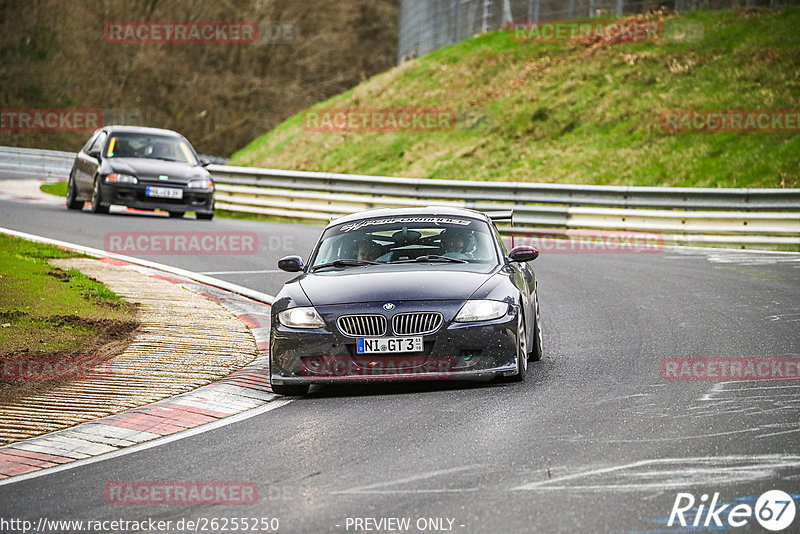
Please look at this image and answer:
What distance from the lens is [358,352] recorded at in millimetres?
8680

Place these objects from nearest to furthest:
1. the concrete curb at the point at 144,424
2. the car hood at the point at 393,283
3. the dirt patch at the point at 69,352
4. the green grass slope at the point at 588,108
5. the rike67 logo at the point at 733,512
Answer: the rike67 logo at the point at 733,512 < the concrete curb at the point at 144,424 < the car hood at the point at 393,283 < the dirt patch at the point at 69,352 < the green grass slope at the point at 588,108

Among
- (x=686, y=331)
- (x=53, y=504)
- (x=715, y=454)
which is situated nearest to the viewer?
(x=53, y=504)

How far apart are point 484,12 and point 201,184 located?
19.8 meters

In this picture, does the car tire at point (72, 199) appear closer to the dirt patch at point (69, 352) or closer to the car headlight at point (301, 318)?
the dirt patch at point (69, 352)

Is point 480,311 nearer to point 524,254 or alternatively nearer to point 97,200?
point 524,254

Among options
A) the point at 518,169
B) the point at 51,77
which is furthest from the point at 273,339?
the point at 51,77

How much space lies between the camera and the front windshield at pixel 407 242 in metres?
10.0

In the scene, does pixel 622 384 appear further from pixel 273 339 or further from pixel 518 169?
pixel 518 169

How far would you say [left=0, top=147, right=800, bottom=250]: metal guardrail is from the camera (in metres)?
20.5

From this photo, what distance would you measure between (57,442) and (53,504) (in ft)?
5.01

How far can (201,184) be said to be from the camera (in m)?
23.7

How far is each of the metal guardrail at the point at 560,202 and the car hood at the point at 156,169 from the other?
3416mm

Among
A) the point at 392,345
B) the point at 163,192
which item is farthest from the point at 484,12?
the point at 392,345

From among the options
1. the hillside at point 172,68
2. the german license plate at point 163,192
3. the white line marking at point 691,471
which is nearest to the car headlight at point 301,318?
the white line marking at point 691,471
